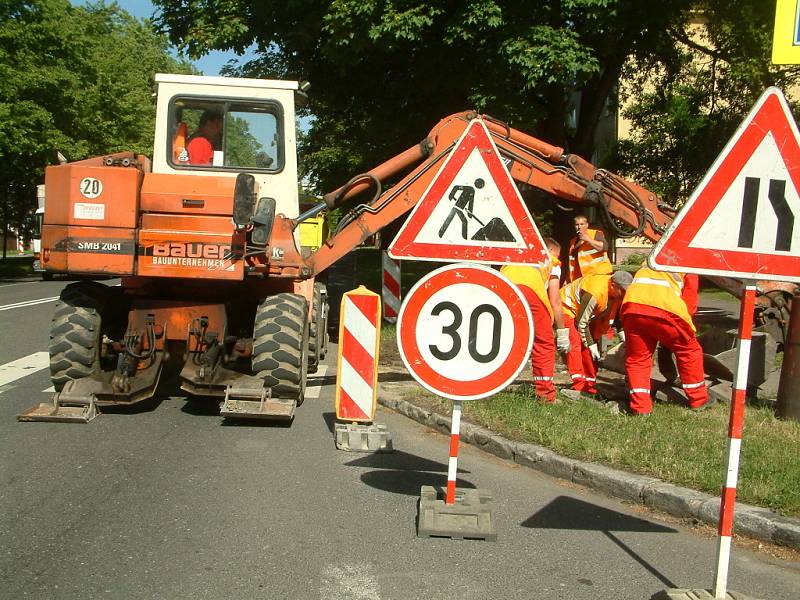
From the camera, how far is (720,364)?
9.03m

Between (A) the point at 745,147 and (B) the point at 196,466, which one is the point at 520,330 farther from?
(B) the point at 196,466

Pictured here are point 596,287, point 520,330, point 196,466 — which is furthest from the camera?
point 596,287

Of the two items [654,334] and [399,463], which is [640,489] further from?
[654,334]

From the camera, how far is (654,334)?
7.95 metres

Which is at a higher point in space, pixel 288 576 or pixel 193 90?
pixel 193 90

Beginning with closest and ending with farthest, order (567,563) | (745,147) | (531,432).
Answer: (745,147), (567,563), (531,432)

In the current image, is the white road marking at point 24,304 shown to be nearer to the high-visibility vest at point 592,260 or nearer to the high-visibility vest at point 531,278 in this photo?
the high-visibility vest at point 592,260

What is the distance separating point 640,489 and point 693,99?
680 inches

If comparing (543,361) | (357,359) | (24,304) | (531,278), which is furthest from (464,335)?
(24,304)

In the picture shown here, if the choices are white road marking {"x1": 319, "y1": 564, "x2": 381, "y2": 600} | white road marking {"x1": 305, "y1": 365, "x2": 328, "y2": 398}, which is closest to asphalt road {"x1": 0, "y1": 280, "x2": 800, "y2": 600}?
white road marking {"x1": 319, "y1": 564, "x2": 381, "y2": 600}

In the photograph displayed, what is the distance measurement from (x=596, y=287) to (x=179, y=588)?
6.53 m

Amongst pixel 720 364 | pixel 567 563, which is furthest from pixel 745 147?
pixel 720 364

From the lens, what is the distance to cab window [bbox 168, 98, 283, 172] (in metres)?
9.05

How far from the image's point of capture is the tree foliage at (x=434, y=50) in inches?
559
